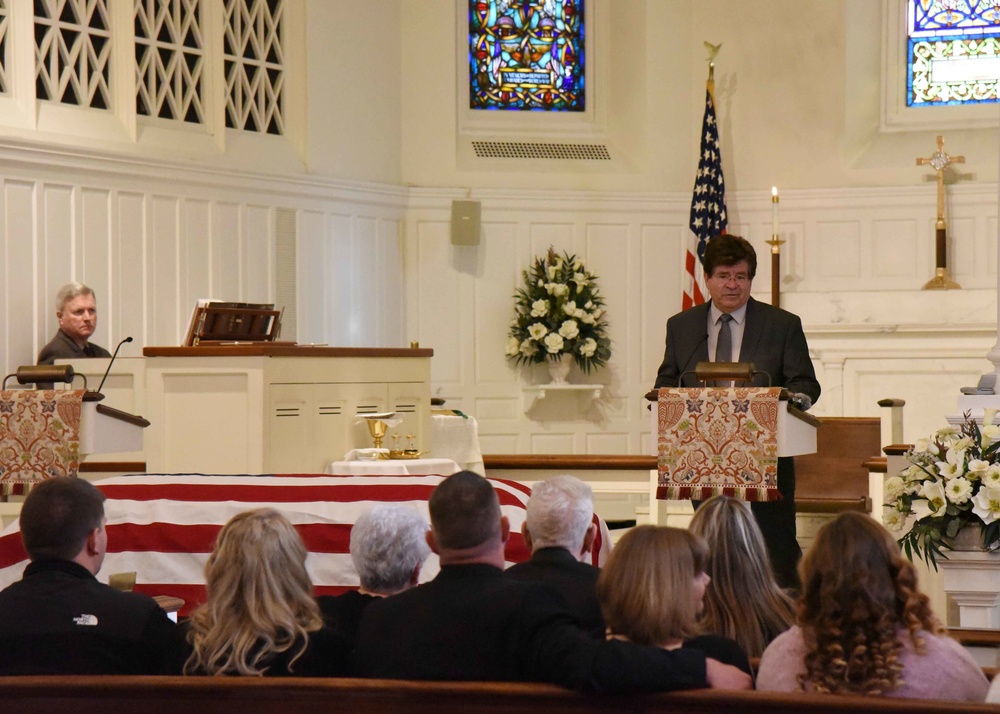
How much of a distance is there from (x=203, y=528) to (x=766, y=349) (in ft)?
7.68

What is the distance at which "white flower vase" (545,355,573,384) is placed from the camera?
11.1 m

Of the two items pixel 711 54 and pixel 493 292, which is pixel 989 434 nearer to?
pixel 493 292

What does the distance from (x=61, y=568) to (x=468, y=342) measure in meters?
8.42

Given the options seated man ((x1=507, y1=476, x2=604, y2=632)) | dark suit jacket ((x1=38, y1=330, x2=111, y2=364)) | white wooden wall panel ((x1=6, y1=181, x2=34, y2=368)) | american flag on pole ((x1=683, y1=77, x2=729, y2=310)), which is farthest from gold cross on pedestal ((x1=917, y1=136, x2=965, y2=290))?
seated man ((x1=507, y1=476, x2=604, y2=632))

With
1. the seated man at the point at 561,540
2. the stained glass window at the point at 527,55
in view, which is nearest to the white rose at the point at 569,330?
the stained glass window at the point at 527,55

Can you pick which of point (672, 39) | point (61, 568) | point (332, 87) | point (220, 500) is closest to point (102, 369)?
point (220, 500)

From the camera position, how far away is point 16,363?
27.8 feet

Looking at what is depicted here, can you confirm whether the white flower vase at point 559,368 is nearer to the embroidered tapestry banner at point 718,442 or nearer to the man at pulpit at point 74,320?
the man at pulpit at point 74,320

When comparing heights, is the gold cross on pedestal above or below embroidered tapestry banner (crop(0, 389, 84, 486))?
above

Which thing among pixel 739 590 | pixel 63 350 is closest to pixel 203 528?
pixel 739 590

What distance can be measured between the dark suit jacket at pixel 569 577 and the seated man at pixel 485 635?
10.0 inches

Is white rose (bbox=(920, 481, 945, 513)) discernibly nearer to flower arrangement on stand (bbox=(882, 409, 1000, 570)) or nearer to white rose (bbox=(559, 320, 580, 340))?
flower arrangement on stand (bbox=(882, 409, 1000, 570))

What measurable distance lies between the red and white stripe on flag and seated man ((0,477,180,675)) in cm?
178

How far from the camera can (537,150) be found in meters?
11.8
